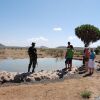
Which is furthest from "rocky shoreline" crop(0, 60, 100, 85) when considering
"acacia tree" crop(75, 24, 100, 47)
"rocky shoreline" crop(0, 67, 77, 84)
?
"acacia tree" crop(75, 24, 100, 47)

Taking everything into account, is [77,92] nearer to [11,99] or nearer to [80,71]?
[11,99]

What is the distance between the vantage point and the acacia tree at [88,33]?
70.9 m

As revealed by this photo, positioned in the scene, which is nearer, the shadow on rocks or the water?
the shadow on rocks

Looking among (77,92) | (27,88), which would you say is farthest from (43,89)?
(77,92)

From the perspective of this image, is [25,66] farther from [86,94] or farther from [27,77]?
[86,94]

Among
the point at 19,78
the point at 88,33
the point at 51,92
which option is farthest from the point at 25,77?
the point at 88,33

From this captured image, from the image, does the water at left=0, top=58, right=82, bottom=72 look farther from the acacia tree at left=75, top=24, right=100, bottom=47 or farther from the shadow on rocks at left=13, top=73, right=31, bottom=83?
the acacia tree at left=75, top=24, right=100, bottom=47

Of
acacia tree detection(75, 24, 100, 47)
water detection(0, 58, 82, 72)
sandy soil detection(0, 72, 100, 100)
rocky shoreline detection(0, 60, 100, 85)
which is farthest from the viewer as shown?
acacia tree detection(75, 24, 100, 47)

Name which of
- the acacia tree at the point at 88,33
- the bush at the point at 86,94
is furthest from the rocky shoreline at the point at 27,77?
the acacia tree at the point at 88,33

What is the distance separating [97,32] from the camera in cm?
7125

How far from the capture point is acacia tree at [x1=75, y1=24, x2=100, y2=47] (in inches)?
2790

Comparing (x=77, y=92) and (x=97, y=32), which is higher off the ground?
(x=97, y=32)

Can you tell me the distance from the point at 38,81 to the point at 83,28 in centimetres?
5750

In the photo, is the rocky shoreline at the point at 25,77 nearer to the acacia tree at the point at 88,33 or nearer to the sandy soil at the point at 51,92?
the sandy soil at the point at 51,92
